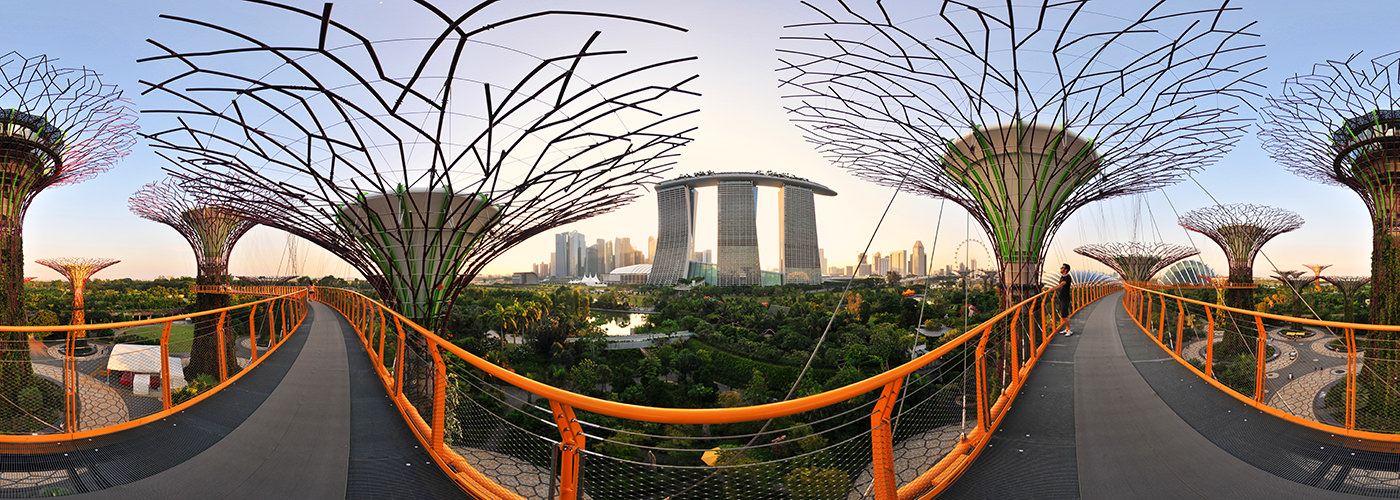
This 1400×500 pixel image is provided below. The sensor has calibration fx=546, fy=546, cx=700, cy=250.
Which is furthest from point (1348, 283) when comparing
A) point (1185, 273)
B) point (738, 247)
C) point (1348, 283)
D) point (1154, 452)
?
point (738, 247)

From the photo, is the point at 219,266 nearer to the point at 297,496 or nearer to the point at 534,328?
the point at 534,328

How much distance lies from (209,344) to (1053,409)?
8.33 meters

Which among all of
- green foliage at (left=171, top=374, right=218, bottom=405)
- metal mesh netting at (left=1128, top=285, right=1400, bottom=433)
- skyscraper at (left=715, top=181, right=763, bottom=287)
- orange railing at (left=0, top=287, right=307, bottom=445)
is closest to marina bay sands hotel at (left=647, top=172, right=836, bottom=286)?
skyscraper at (left=715, top=181, right=763, bottom=287)

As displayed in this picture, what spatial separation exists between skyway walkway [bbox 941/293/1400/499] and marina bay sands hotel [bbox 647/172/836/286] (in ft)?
187

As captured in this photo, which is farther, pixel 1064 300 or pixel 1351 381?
pixel 1064 300

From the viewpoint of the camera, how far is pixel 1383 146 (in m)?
7.25

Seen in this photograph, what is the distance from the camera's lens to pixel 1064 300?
966 centimetres

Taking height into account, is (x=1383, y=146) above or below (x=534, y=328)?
above

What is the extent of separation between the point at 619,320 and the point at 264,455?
97.5ft

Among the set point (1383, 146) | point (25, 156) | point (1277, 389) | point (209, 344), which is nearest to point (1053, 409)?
point (1277, 389)

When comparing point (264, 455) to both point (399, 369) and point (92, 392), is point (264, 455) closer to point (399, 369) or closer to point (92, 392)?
point (399, 369)

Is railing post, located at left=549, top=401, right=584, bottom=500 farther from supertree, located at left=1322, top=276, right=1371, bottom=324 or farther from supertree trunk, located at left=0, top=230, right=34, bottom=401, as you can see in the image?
supertree, located at left=1322, top=276, right=1371, bottom=324

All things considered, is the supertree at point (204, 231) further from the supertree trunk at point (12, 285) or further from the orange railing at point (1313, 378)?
the orange railing at point (1313, 378)

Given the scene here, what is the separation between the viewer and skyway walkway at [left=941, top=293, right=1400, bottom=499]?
2.87 meters
